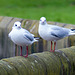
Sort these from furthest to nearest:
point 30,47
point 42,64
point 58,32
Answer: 1. point 30,47
2. point 58,32
3. point 42,64

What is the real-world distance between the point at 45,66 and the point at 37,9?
12.4 metres

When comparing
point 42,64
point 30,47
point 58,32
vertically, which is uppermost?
point 58,32

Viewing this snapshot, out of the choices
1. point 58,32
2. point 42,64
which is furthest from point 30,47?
point 42,64

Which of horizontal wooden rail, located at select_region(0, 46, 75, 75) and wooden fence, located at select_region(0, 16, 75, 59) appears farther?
wooden fence, located at select_region(0, 16, 75, 59)

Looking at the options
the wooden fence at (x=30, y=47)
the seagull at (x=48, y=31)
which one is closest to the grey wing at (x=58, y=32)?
the seagull at (x=48, y=31)

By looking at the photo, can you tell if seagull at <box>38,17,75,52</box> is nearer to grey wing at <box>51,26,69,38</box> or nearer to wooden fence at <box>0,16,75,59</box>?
grey wing at <box>51,26,69,38</box>

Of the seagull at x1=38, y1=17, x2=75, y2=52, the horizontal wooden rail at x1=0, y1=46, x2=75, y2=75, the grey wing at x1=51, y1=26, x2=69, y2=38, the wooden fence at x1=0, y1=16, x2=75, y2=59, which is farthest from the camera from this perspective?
the wooden fence at x1=0, y1=16, x2=75, y2=59

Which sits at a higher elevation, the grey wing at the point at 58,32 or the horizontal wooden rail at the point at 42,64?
the grey wing at the point at 58,32

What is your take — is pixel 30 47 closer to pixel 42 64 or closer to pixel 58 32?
pixel 58 32

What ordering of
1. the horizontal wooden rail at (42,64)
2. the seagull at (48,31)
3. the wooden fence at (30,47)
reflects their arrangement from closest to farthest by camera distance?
the horizontal wooden rail at (42,64), the seagull at (48,31), the wooden fence at (30,47)

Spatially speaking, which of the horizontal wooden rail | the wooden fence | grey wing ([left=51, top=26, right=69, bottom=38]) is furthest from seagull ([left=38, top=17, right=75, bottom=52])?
the wooden fence

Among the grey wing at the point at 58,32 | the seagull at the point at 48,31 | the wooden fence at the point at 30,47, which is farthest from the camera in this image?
the wooden fence at the point at 30,47

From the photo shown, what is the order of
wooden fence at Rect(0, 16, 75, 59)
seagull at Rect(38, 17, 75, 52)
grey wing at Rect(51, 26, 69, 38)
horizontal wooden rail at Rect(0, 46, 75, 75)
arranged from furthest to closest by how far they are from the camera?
wooden fence at Rect(0, 16, 75, 59) → grey wing at Rect(51, 26, 69, 38) → seagull at Rect(38, 17, 75, 52) → horizontal wooden rail at Rect(0, 46, 75, 75)

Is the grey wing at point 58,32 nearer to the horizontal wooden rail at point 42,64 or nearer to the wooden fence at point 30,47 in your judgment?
the horizontal wooden rail at point 42,64
